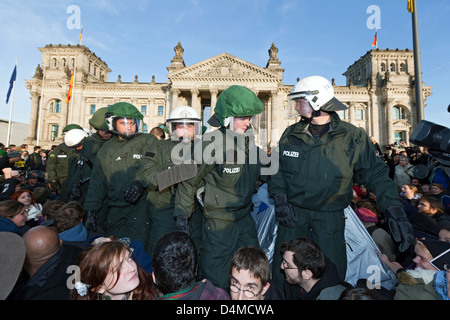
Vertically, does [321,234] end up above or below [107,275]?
above

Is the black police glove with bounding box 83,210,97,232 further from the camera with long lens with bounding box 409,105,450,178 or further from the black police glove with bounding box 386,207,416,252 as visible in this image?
the camera with long lens with bounding box 409,105,450,178

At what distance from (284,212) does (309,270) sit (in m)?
0.61

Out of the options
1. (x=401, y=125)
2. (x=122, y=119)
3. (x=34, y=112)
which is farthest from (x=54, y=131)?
(x=401, y=125)

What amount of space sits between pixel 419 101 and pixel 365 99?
44.0 metres

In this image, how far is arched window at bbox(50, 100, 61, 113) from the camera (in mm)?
45062

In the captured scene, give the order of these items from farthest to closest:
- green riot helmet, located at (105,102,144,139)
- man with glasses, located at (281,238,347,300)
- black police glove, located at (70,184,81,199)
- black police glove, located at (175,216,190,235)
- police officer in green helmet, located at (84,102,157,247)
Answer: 1. black police glove, located at (70,184,81,199)
2. green riot helmet, located at (105,102,144,139)
3. police officer in green helmet, located at (84,102,157,247)
4. black police glove, located at (175,216,190,235)
5. man with glasses, located at (281,238,347,300)

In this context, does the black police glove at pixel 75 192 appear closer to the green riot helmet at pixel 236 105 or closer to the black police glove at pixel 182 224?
the black police glove at pixel 182 224

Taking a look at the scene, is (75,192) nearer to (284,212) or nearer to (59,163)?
(59,163)

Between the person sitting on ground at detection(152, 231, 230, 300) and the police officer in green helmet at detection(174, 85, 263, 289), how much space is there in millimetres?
655

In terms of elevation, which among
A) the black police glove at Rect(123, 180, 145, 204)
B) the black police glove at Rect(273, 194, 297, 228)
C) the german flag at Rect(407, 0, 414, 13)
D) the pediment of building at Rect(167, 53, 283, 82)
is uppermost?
the pediment of building at Rect(167, 53, 283, 82)

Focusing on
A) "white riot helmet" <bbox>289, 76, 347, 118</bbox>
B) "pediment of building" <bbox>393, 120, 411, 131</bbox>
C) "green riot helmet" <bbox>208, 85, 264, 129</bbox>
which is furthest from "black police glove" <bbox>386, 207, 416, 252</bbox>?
"pediment of building" <bbox>393, 120, 411, 131</bbox>

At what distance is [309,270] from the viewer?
2537mm

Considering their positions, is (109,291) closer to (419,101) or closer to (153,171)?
(153,171)

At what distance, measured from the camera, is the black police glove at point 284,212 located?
287 centimetres
